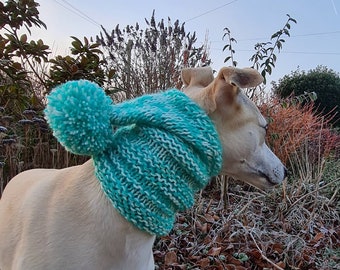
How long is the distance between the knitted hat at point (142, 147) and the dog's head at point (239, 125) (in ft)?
0.24

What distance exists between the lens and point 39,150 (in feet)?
10.2

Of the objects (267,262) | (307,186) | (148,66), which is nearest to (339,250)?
(267,262)

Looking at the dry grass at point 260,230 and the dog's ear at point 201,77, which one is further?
the dry grass at point 260,230

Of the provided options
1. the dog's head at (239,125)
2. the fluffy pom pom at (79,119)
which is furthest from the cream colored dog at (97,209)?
the fluffy pom pom at (79,119)

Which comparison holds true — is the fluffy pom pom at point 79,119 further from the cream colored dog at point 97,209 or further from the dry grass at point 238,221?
the dry grass at point 238,221

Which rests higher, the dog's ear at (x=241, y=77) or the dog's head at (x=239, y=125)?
the dog's ear at (x=241, y=77)

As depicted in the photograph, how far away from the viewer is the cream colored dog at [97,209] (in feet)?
3.97

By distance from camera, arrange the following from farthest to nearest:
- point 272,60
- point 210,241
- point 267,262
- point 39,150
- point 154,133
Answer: point 272,60 → point 39,150 → point 210,241 → point 267,262 → point 154,133

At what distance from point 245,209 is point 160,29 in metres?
2.72

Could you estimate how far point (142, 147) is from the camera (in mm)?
1192

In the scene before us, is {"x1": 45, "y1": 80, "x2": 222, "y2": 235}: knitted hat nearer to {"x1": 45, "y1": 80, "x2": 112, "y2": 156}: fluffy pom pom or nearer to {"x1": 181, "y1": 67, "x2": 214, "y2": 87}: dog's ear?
{"x1": 45, "y1": 80, "x2": 112, "y2": 156}: fluffy pom pom

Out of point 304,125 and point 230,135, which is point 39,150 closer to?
point 230,135

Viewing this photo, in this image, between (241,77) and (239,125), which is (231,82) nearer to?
(241,77)

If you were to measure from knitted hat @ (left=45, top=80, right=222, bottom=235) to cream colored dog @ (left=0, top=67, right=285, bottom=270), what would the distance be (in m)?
0.08
